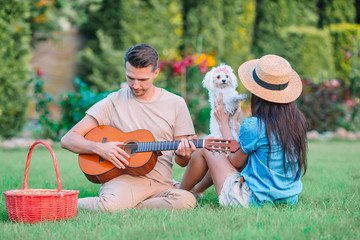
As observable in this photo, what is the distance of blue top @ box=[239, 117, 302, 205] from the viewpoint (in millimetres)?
3105

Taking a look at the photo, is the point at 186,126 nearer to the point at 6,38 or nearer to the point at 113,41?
the point at 6,38

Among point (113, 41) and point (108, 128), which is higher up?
point (113, 41)

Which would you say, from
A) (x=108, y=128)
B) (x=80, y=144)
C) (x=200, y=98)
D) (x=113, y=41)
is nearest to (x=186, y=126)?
(x=108, y=128)

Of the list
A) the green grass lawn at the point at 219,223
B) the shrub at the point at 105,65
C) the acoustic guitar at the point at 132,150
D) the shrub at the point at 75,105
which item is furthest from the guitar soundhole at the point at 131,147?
the shrub at the point at 105,65

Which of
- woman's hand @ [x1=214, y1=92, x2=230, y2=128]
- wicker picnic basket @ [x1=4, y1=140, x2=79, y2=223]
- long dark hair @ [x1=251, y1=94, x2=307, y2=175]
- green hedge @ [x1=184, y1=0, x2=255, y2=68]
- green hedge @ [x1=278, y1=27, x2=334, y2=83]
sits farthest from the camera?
green hedge @ [x1=278, y1=27, x2=334, y2=83]

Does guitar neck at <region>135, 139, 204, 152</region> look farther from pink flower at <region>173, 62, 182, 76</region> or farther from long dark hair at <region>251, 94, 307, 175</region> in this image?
pink flower at <region>173, 62, 182, 76</region>

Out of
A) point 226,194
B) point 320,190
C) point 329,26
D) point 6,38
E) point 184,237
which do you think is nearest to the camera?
point 184,237

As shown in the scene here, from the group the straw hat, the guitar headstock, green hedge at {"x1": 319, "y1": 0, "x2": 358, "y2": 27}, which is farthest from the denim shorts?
green hedge at {"x1": 319, "y1": 0, "x2": 358, "y2": 27}

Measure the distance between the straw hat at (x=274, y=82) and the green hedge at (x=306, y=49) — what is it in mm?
11114

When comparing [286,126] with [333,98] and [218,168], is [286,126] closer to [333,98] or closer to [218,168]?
[218,168]

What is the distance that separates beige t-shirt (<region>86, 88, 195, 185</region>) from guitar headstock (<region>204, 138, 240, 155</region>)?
0.46 meters

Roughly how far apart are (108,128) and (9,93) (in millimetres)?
5117

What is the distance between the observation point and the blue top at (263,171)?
311cm

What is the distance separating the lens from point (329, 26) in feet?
52.0
